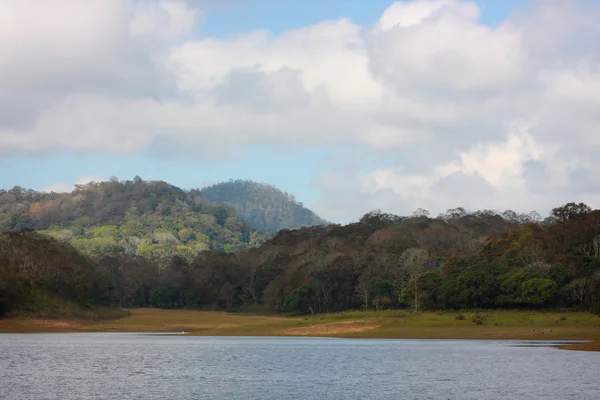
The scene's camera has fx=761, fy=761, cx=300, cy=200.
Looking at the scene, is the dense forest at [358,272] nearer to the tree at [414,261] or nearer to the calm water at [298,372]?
the tree at [414,261]

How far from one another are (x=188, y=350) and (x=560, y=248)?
62.9 m

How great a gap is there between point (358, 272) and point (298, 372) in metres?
86.5

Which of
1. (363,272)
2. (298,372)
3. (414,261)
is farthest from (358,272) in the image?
(298,372)

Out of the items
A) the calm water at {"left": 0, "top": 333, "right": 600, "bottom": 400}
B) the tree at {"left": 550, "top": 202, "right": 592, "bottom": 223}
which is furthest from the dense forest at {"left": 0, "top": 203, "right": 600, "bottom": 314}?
the calm water at {"left": 0, "top": 333, "right": 600, "bottom": 400}

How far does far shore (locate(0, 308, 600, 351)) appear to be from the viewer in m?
82.4

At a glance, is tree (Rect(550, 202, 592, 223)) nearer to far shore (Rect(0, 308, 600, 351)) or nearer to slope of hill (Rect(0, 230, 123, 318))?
far shore (Rect(0, 308, 600, 351))

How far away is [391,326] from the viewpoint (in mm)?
94000

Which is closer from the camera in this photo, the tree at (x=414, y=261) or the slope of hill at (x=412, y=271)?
the slope of hill at (x=412, y=271)

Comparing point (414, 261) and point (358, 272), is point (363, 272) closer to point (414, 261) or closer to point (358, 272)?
point (358, 272)

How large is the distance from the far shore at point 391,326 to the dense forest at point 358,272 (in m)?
4.71

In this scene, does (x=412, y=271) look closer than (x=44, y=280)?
No

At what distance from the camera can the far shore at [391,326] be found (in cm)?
8238

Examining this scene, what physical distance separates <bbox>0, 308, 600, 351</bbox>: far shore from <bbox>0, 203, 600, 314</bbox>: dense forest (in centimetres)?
471

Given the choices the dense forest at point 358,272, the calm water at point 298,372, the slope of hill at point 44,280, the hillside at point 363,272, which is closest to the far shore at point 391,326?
the slope of hill at point 44,280
